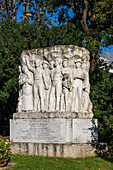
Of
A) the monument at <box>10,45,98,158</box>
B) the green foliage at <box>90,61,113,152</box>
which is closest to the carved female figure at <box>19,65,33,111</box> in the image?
the monument at <box>10,45,98,158</box>

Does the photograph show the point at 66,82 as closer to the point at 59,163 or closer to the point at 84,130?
the point at 84,130

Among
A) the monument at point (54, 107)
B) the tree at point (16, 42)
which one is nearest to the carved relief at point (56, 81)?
the monument at point (54, 107)

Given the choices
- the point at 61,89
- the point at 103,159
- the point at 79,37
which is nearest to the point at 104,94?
the point at 61,89

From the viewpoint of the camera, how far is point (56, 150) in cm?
1065

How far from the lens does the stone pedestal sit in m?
10.7

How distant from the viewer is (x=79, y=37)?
2020 cm

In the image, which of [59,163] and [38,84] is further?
[38,84]

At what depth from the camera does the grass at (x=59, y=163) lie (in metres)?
9.08

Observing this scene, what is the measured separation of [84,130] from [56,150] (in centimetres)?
143

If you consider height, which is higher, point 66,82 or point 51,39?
point 51,39

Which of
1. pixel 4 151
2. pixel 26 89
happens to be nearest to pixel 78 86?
pixel 26 89

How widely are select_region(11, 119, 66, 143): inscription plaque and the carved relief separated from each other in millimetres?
617

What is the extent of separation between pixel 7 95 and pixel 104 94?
22.3 ft

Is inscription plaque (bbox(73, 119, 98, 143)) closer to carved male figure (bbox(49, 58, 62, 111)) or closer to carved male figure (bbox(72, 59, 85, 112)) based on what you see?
carved male figure (bbox(72, 59, 85, 112))
